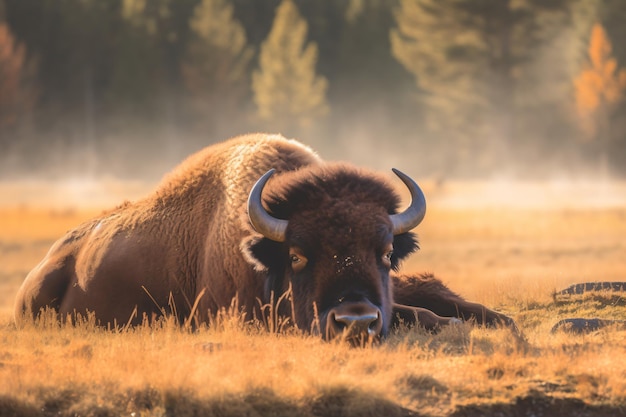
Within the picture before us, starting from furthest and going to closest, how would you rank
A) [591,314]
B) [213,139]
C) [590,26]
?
1. [213,139]
2. [590,26]
3. [591,314]

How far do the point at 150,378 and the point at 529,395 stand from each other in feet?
8.67

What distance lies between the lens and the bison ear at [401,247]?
9562mm

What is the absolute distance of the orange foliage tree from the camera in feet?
202

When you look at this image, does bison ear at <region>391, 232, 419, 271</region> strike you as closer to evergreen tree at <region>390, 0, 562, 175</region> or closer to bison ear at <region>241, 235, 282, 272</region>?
bison ear at <region>241, 235, 282, 272</region>

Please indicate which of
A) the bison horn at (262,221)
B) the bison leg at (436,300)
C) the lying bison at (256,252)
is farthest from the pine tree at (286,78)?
the bison horn at (262,221)

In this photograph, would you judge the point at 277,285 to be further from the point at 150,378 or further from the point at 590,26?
the point at 590,26

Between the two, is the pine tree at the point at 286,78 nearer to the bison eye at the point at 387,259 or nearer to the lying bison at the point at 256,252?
the lying bison at the point at 256,252

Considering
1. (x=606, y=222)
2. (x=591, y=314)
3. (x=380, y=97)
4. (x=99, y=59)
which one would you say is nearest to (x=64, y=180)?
(x=99, y=59)

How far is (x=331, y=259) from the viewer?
8641 mm

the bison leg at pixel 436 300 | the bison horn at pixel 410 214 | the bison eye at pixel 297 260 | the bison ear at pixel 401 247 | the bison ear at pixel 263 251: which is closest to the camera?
the bison eye at pixel 297 260

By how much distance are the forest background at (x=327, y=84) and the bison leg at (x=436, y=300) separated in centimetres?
4331

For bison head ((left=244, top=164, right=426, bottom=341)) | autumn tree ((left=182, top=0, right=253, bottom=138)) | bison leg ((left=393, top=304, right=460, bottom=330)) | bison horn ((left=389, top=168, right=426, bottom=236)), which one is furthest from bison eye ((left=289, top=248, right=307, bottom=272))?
autumn tree ((left=182, top=0, right=253, bottom=138))

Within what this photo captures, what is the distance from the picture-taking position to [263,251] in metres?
9.26

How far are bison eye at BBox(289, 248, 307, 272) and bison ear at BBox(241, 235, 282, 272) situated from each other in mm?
246
